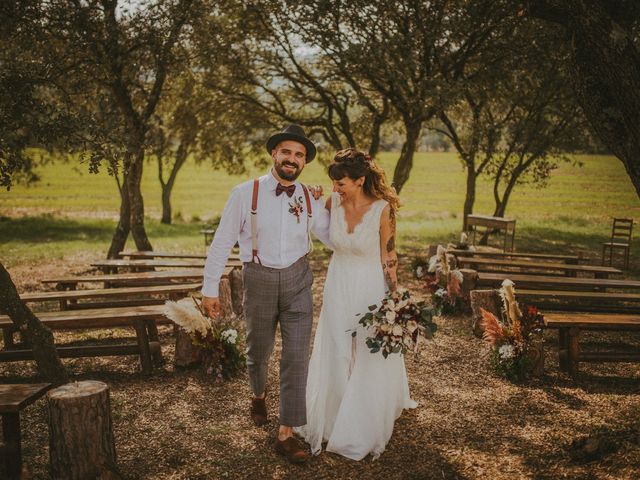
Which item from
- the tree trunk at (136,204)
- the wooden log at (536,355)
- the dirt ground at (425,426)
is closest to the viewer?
the dirt ground at (425,426)

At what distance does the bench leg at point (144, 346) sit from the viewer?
6.27 m

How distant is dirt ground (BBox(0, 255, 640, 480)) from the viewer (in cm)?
414

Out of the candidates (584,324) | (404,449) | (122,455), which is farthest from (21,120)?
(584,324)

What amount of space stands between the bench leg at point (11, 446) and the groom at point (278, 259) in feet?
5.13

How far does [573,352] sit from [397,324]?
120 inches

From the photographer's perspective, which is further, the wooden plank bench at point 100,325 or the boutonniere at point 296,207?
the wooden plank bench at point 100,325

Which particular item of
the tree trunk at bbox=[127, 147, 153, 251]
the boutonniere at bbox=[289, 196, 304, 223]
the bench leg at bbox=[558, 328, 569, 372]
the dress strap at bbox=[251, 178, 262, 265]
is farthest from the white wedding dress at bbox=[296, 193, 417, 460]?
the tree trunk at bbox=[127, 147, 153, 251]

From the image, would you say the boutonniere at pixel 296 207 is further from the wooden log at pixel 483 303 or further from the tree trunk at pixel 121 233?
the tree trunk at pixel 121 233

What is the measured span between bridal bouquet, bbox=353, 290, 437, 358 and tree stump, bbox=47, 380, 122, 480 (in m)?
2.02

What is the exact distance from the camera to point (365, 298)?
4711mm

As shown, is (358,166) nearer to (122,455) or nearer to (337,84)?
(122,455)

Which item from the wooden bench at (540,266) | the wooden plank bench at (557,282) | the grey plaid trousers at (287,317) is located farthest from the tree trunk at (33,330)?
the wooden bench at (540,266)

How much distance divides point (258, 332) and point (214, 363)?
6.07ft

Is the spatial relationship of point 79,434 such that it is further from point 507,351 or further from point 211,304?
point 507,351
